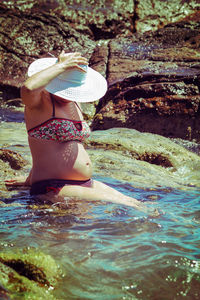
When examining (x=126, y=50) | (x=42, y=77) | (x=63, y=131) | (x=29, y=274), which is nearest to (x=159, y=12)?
(x=126, y=50)

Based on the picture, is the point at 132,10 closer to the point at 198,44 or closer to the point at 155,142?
the point at 198,44

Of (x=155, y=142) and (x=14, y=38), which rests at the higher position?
(x=14, y=38)

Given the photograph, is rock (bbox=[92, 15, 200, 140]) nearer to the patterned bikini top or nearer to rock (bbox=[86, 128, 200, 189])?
rock (bbox=[86, 128, 200, 189])

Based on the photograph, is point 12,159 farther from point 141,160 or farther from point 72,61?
point 72,61

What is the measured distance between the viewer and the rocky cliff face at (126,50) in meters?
7.66

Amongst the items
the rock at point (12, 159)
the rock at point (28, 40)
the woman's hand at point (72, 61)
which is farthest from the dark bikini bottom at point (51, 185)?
the rock at point (28, 40)

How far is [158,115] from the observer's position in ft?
25.0

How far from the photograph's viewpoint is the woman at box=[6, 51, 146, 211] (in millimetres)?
3055

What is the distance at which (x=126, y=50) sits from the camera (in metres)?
9.55

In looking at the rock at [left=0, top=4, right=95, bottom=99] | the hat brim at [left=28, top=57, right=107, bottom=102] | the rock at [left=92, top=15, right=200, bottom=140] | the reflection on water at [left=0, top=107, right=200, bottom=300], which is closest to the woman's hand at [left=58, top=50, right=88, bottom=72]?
the hat brim at [left=28, top=57, right=107, bottom=102]

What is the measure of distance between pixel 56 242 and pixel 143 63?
6.94 meters

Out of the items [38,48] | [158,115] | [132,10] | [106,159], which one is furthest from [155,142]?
[132,10]

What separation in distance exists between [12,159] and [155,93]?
4079 mm

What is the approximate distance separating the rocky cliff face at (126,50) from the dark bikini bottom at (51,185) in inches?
178
